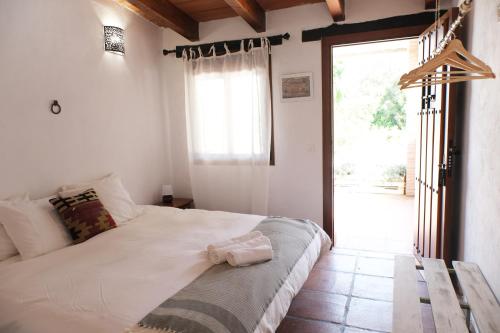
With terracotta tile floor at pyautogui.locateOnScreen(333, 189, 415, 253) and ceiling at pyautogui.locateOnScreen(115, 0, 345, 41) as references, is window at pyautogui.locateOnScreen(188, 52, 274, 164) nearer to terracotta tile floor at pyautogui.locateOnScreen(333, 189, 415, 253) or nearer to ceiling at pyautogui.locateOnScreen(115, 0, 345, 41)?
ceiling at pyautogui.locateOnScreen(115, 0, 345, 41)

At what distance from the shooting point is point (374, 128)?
7.00 metres

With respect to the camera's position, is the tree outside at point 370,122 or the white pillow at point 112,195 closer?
the white pillow at point 112,195

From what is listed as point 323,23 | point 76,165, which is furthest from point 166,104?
point 323,23

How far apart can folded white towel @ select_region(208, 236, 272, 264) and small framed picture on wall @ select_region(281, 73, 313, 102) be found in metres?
2.00

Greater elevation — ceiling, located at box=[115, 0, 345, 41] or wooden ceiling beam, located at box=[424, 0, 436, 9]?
ceiling, located at box=[115, 0, 345, 41]

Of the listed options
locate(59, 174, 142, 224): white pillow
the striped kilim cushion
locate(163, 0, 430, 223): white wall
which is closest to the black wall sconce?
locate(163, 0, 430, 223): white wall

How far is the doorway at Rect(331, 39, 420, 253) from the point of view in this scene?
5969mm

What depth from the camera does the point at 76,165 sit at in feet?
9.42

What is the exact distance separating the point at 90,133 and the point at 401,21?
3.17 m

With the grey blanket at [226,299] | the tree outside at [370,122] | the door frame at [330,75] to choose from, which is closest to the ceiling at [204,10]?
the door frame at [330,75]

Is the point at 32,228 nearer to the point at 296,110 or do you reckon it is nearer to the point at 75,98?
the point at 75,98

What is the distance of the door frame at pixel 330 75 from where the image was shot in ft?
10.4

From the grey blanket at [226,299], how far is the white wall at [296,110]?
1.68 m

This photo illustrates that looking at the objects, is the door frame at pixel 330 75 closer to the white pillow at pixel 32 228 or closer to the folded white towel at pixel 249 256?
the folded white towel at pixel 249 256
